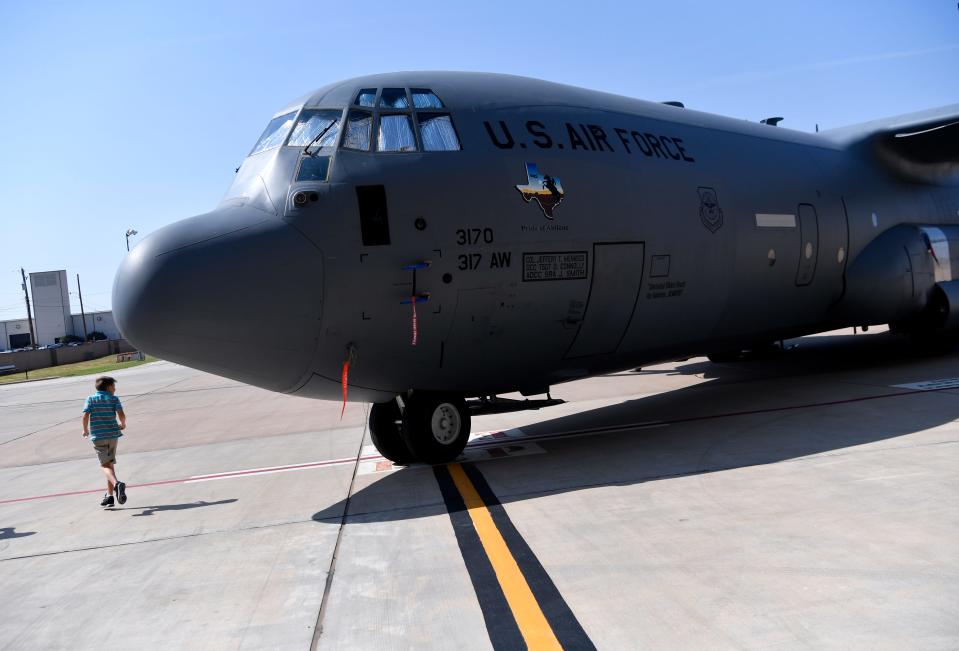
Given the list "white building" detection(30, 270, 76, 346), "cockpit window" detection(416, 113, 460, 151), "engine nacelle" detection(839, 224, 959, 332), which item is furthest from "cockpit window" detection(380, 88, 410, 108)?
"white building" detection(30, 270, 76, 346)

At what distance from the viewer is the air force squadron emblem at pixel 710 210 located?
9.82m

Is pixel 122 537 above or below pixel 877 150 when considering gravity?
below

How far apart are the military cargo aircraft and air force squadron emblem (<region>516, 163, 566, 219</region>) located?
0.08 feet

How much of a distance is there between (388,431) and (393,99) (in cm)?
381

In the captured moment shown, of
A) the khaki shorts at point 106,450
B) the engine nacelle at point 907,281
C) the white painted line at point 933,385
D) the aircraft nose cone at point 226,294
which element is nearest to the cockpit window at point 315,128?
the aircraft nose cone at point 226,294

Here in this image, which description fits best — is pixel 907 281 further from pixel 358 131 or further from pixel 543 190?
pixel 358 131

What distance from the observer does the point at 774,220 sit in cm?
1091

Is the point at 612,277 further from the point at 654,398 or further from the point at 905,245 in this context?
the point at 905,245

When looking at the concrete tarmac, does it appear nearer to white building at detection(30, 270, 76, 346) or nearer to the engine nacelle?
the engine nacelle

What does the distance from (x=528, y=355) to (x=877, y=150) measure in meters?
9.30

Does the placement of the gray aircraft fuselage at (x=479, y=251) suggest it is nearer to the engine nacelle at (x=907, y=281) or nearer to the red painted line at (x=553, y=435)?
the red painted line at (x=553, y=435)

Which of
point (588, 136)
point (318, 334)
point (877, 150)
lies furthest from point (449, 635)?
point (877, 150)

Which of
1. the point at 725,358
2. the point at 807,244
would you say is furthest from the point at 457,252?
the point at 725,358

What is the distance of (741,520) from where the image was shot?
573 cm
